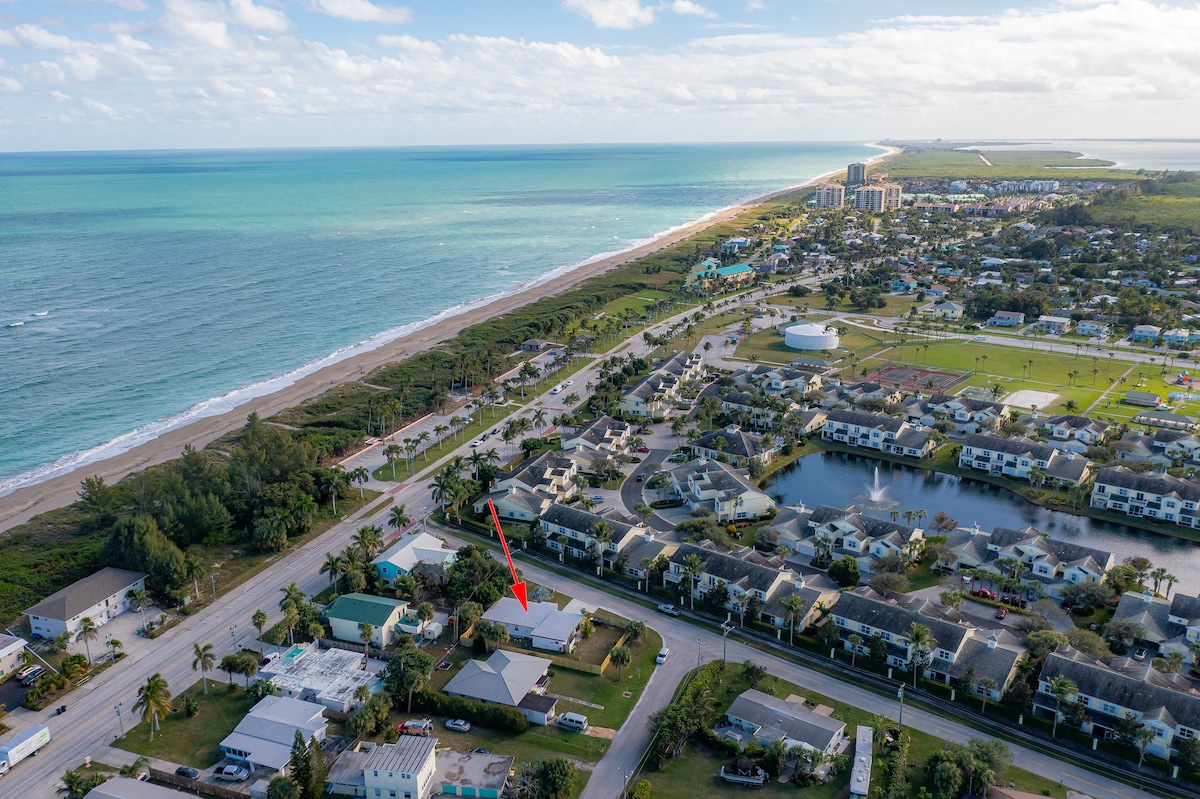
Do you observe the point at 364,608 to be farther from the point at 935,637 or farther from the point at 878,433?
the point at 878,433

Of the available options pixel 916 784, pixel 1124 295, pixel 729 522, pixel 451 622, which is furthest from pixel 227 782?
pixel 1124 295

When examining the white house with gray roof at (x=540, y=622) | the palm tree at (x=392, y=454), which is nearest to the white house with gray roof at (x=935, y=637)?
the white house with gray roof at (x=540, y=622)

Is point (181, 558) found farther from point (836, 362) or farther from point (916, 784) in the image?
point (836, 362)

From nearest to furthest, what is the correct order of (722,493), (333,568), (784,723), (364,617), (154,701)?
1. (784,723)
2. (154,701)
3. (364,617)
4. (333,568)
5. (722,493)

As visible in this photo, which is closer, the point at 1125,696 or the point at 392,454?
the point at 1125,696

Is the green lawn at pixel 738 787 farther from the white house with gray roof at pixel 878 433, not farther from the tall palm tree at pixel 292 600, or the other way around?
the white house with gray roof at pixel 878 433

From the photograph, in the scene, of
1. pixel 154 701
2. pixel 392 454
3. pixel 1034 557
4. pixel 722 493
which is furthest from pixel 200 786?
pixel 1034 557
